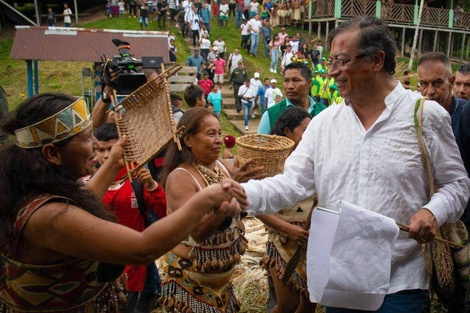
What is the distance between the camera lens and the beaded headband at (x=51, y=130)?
2305mm

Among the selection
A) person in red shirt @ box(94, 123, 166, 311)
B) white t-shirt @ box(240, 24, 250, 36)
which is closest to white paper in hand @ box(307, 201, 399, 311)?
person in red shirt @ box(94, 123, 166, 311)

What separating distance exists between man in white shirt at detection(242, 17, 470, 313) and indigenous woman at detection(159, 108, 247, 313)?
760 millimetres

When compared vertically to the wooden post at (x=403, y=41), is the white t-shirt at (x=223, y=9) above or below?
above

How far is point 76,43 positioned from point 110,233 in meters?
13.6

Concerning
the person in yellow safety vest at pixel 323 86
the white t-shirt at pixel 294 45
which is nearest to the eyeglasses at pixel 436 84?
the person in yellow safety vest at pixel 323 86

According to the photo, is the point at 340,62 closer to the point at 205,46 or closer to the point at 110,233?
the point at 110,233

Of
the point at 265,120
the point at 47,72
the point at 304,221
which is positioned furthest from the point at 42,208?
the point at 47,72

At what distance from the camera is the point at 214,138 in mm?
3430

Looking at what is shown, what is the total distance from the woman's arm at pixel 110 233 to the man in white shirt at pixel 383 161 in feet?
2.12

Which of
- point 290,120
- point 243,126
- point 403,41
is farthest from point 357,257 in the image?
point 403,41

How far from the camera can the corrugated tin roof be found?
14.0m

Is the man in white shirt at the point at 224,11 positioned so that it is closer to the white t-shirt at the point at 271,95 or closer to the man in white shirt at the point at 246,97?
the man in white shirt at the point at 246,97

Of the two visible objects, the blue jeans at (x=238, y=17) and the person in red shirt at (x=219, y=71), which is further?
the blue jeans at (x=238, y=17)

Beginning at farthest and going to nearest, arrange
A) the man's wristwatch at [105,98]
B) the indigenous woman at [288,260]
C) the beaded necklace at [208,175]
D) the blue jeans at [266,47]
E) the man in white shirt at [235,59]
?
the blue jeans at [266,47], the man in white shirt at [235,59], the man's wristwatch at [105,98], the indigenous woman at [288,260], the beaded necklace at [208,175]
